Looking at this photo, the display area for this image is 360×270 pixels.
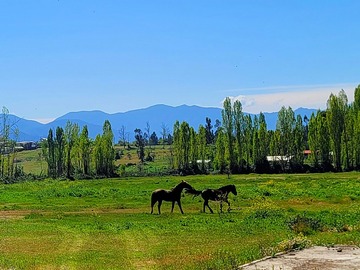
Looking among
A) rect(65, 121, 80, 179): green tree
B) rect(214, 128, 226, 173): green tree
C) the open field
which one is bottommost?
the open field

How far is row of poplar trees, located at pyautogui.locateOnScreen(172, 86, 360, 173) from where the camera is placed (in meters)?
103

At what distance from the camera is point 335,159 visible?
10319 centimetres

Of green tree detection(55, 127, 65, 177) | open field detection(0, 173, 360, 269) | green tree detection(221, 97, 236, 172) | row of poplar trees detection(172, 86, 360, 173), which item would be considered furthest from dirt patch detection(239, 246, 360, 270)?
green tree detection(55, 127, 65, 177)

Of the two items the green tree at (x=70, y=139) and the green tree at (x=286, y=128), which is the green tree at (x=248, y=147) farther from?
the green tree at (x=70, y=139)

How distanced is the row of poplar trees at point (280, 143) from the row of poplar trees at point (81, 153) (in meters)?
15.5

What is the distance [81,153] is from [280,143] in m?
43.7

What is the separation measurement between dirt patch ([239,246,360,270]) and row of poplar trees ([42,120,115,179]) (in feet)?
327

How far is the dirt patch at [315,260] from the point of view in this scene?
1530cm

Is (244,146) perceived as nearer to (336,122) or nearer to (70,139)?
(336,122)

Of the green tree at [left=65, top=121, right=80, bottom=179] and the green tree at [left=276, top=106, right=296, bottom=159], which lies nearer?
the green tree at [left=276, top=106, right=296, bottom=159]

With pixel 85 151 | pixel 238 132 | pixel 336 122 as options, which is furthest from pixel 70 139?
pixel 336 122

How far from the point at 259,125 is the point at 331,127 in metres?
19.6

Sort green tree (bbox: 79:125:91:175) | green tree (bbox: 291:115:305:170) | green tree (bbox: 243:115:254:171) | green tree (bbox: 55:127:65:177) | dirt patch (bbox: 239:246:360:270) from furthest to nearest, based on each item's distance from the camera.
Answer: green tree (bbox: 55:127:65:177), green tree (bbox: 79:125:91:175), green tree (bbox: 243:115:254:171), green tree (bbox: 291:115:305:170), dirt patch (bbox: 239:246:360:270)

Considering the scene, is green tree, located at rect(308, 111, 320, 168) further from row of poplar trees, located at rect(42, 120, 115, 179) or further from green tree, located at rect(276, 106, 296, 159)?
row of poplar trees, located at rect(42, 120, 115, 179)
